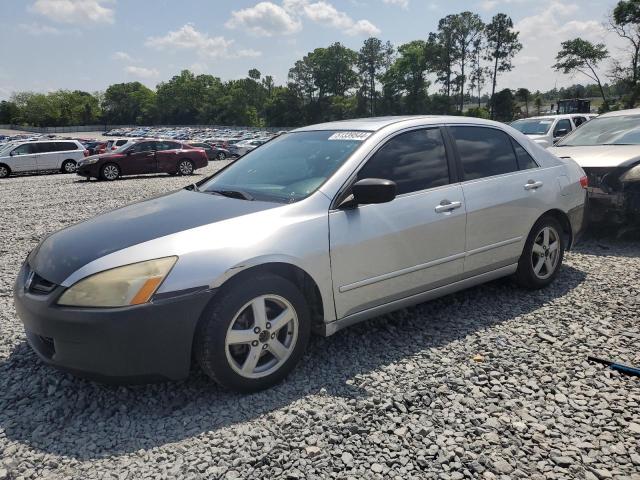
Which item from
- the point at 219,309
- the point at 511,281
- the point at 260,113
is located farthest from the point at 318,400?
the point at 260,113

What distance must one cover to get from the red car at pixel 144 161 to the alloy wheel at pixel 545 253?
16496 millimetres

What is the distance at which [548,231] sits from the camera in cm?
→ 457

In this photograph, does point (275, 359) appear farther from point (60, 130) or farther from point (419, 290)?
point (60, 130)

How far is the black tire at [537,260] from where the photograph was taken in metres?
4.43

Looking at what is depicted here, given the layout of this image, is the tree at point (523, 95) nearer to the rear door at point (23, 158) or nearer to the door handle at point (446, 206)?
the rear door at point (23, 158)

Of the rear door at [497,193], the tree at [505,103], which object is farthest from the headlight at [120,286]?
the tree at [505,103]

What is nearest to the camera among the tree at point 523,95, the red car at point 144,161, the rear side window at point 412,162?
the rear side window at point 412,162

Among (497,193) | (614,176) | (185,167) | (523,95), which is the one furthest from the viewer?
(523,95)

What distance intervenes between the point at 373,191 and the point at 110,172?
55.3 ft

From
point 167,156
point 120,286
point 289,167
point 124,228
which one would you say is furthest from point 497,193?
point 167,156

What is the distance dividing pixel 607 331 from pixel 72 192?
13.7 meters

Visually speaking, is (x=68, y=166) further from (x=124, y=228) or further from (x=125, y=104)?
(x=125, y=104)

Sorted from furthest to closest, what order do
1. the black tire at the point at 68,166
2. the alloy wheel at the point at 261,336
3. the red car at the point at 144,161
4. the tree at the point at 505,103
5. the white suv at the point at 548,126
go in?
the tree at the point at 505,103 < the black tire at the point at 68,166 < the red car at the point at 144,161 < the white suv at the point at 548,126 < the alloy wheel at the point at 261,336

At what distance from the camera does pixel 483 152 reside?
4.18m
